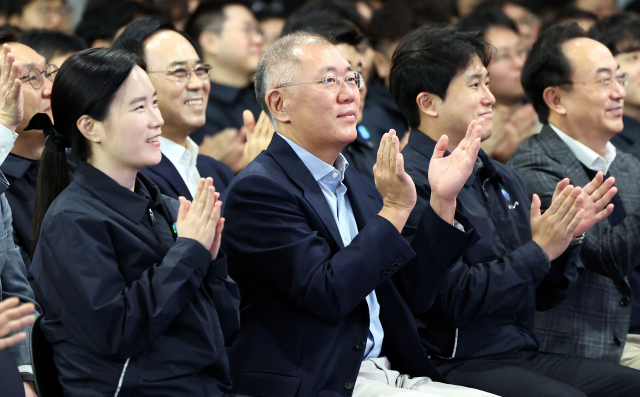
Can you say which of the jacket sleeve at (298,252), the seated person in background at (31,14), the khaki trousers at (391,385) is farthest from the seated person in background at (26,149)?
Result: the seated person in background at (31,14)

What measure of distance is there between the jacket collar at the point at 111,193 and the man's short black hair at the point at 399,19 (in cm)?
318

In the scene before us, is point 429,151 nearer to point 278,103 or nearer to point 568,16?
point 278,103

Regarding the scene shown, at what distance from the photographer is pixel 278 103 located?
2.62m

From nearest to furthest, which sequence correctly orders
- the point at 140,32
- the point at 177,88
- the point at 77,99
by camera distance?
the point at 77,99
the point at 177,88
the point at 140,32

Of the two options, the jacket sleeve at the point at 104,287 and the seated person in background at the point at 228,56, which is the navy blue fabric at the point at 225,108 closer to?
the seated person in background at the point at 228,56

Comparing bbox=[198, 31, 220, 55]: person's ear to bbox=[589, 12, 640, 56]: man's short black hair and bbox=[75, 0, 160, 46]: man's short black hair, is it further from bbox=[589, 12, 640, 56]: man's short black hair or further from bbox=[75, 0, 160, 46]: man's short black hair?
bbox=[589, 12, 640, 56]: man's short black hair

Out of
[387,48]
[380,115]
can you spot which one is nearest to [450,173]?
[380,115]

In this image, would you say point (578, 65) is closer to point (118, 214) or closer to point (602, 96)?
point (602, 96)

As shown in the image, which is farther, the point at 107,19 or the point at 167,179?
the point at 107,19

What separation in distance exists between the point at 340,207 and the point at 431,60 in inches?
31.1

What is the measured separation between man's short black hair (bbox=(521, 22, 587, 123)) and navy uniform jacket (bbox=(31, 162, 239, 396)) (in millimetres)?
2019

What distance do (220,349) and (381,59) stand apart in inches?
130

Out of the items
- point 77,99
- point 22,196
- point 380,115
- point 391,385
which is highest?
point 380,115

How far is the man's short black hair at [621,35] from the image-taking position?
165 inches
